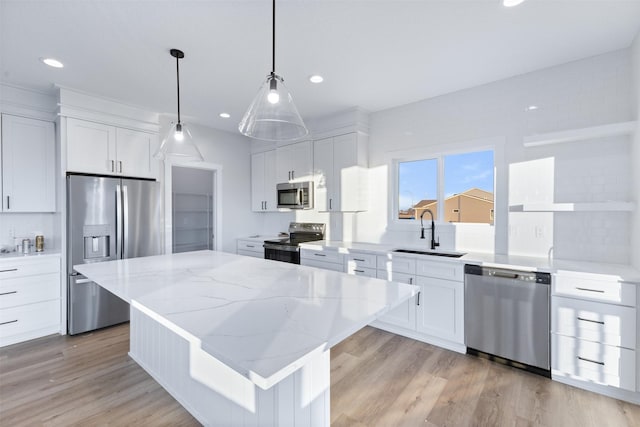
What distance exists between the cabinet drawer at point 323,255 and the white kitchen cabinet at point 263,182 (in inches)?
47.8

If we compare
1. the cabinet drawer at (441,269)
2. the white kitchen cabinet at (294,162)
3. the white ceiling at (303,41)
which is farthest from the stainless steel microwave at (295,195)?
the cabinet drawer at (441,269)

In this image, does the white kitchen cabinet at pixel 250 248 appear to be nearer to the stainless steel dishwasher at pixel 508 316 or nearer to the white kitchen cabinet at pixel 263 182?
the white kitchen cabinet at pixel 263 182

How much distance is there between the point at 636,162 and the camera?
2.26 m

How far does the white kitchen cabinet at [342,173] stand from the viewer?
3.82 m

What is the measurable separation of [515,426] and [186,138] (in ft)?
9.89

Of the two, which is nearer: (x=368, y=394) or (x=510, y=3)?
(x=510, y=3)

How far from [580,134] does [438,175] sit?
131 cm

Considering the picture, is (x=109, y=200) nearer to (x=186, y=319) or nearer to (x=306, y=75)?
(x=306, y=75)

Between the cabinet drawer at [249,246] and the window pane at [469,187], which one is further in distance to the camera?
the cabinet drawer at [249,246]

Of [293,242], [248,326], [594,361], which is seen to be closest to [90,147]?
[293,242]

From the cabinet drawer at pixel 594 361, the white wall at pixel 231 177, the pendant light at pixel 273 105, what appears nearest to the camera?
the pendant light at pixel 273 105

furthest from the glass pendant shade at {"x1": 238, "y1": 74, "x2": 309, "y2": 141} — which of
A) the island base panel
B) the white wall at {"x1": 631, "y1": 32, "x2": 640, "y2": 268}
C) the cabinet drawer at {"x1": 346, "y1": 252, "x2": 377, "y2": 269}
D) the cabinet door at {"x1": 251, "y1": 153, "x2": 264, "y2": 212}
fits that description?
the cabinet door at {"x1": 251, "y1": 153, "x2": 264, "y2": 212}

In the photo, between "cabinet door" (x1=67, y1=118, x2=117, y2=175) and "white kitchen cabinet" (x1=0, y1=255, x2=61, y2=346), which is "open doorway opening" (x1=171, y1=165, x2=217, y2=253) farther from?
"white kitchen cabinet" (x1=0, y1=255, x2=61, y2=346)

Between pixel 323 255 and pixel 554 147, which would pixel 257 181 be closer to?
pixel 323 255
